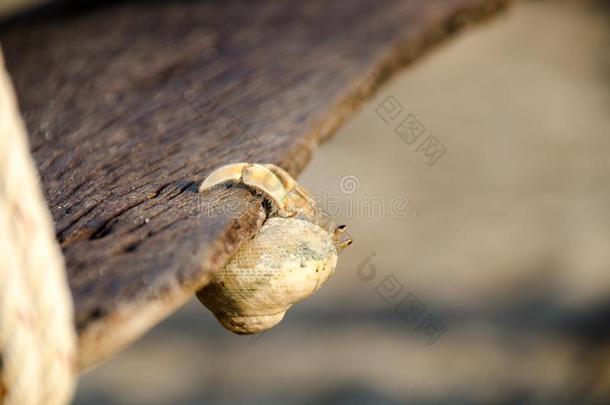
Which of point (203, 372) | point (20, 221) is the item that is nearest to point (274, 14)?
point (20, 221)

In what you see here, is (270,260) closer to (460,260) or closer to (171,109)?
(171,109)

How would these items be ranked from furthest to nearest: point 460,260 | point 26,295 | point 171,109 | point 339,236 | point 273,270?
point 460,260 < point 171,109 < point 339,236 < point 273,270 < point 26,295

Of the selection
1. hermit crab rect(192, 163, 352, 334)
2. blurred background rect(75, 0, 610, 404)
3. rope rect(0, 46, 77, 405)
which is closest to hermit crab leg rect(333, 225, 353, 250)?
hermit crab rect(192, 163, 352, 334)

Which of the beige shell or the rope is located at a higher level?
the rope

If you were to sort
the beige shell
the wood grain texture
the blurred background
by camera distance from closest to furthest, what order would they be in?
the wood grain texture
the beige shell
the blurred background

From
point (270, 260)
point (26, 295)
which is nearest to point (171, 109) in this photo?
point (270, 260)

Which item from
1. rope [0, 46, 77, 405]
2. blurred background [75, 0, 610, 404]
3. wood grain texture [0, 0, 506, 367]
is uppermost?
rope [0, 46, 77, 405]

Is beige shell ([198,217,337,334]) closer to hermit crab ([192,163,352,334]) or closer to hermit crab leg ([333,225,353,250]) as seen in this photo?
hermit crab ([192,163,352,334])
